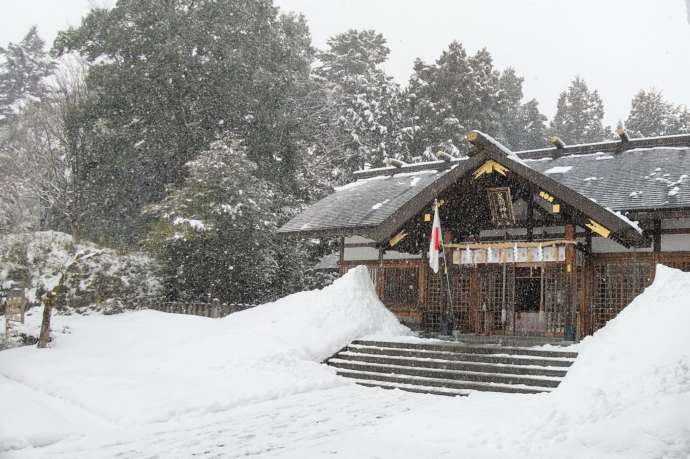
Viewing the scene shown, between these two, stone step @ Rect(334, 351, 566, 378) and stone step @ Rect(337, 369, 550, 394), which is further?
stone step @ Rect(334, 351, 566, 378)

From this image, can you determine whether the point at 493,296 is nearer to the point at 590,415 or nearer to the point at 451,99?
the point at 590,415

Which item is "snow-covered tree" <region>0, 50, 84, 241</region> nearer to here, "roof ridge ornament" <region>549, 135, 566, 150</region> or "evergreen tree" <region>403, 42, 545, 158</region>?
"evergreen tree" <region>403, 42, 545, 158</region>

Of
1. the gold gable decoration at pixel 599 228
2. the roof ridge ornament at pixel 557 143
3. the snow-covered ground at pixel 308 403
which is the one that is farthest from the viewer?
the roof ridge ornament at pixel 557 143

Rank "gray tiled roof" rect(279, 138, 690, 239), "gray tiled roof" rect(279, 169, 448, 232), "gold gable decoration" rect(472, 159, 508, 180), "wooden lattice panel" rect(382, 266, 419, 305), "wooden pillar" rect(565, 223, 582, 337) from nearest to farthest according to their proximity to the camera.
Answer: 1. "wooden pillar" rect(565, 223, 582, 337)
2. "gold gable decoration" rect(472, 159, 508, 180)
3. "gray tiled roof" rect(279, 138, 690, 239)
4. "wooden lattice panel" rect(382, 266, 419, 305)
5. "gray tiled roof" rect(279, 169, 448, 232)

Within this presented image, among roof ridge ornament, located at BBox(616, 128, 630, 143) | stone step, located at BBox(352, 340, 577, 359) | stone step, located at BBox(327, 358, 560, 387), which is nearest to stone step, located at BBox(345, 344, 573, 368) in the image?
stone step, located at BBox(352, 340, 577, 359)

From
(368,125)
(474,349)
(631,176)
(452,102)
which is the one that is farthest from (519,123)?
(474,349)

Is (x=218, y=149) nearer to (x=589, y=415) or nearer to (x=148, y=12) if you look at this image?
(x=148, y=12)

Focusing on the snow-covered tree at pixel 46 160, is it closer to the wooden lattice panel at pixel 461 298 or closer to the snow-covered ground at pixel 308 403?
the snow-covered ground at pixel 308 403

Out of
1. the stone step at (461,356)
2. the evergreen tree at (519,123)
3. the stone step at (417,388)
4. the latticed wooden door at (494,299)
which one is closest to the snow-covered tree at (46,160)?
the stone step at (461,356)

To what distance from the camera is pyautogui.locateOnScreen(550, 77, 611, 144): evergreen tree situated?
4556 centimetres

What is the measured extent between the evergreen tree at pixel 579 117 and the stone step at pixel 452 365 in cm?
3745

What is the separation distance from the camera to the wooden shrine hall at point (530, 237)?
12391 millimetres

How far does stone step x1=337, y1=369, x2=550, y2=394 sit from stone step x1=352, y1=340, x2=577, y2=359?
39.5 inches

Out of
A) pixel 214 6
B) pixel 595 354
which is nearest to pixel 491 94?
pixel 214 6
